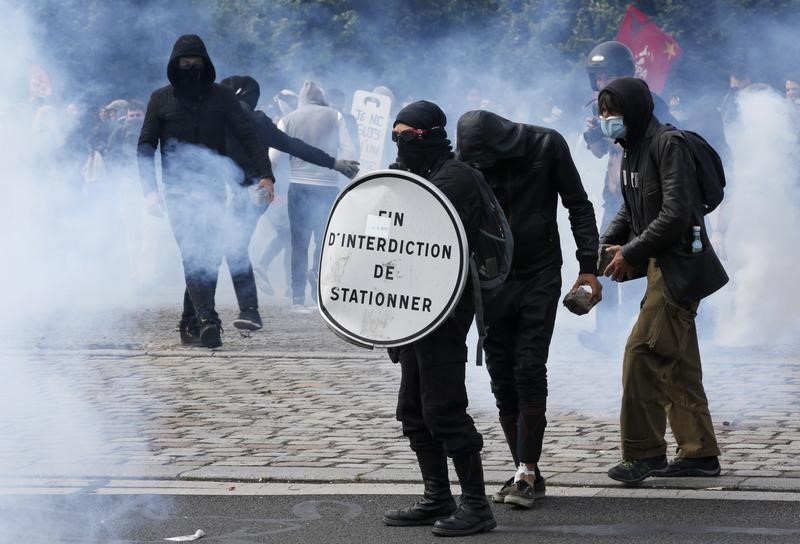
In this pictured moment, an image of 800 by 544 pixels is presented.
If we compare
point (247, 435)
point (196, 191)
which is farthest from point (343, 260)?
point (196, 191)

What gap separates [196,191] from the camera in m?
10.2

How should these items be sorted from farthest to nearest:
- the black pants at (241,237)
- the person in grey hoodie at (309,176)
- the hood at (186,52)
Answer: the person in grey hoodie at (309,176) < the black pants at (241,237) < the hood at (186,52)

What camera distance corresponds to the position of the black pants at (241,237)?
1072 cm

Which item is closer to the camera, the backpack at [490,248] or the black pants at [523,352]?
the backpack at [490,248]

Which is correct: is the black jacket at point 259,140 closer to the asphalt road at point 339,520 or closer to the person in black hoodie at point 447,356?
the asphalt road at point 339,520

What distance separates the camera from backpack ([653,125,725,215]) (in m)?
6.10

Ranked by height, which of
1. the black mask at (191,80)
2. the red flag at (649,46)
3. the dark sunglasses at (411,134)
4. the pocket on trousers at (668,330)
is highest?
the red flag at (649,46)

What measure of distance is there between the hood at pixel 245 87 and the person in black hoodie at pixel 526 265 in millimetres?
5619

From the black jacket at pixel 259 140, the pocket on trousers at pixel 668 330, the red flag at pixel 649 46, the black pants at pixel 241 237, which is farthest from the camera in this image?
the red flag at pixel 649 46

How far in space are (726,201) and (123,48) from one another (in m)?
5.02

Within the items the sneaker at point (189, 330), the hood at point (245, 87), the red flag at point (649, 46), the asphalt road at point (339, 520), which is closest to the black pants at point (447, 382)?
the asphalt road at point (339, 520)

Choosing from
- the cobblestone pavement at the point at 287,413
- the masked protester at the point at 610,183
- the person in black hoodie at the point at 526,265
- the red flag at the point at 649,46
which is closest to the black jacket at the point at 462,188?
the person in black hoodie at the point at 526,265

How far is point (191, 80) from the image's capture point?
10.1 metres

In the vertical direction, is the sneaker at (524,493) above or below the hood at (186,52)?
below
